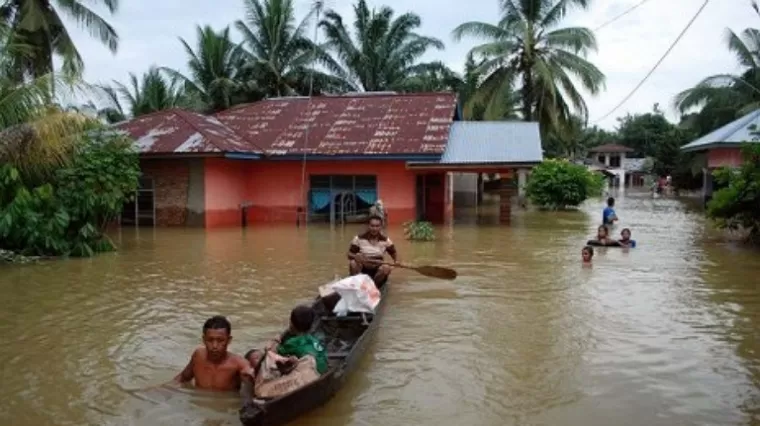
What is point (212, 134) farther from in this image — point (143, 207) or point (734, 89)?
point (734, 89)

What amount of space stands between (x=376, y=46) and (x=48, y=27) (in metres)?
14.8

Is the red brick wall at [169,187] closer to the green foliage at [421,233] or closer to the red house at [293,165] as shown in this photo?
the red house at [293,165]

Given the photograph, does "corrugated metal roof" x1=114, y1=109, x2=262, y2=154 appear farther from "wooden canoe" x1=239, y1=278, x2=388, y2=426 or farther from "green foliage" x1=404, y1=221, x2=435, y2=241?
"wooden canoe" x1=239, y1=278, x2=388, y2=426

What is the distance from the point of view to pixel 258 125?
23297 mm

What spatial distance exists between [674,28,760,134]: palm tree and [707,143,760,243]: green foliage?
15.6 m

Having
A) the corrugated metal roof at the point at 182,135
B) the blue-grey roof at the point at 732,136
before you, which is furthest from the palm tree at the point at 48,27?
the blue-grey roof at the point at 732,136

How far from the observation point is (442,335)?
7566 mm

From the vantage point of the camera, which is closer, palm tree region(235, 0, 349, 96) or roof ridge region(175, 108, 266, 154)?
roof ridge region(175, 108, 266, 154)

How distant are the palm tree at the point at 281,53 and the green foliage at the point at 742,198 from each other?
60.6 ft

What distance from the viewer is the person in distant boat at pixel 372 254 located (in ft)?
30.9

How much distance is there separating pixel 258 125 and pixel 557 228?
10.5 meters

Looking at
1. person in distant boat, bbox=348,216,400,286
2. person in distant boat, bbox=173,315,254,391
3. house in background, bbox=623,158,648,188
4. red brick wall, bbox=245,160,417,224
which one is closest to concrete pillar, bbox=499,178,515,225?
red brick wall, bbox=245,160,417,224

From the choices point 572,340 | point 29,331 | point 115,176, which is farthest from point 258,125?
point 572,340

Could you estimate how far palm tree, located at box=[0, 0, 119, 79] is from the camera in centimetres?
2002
